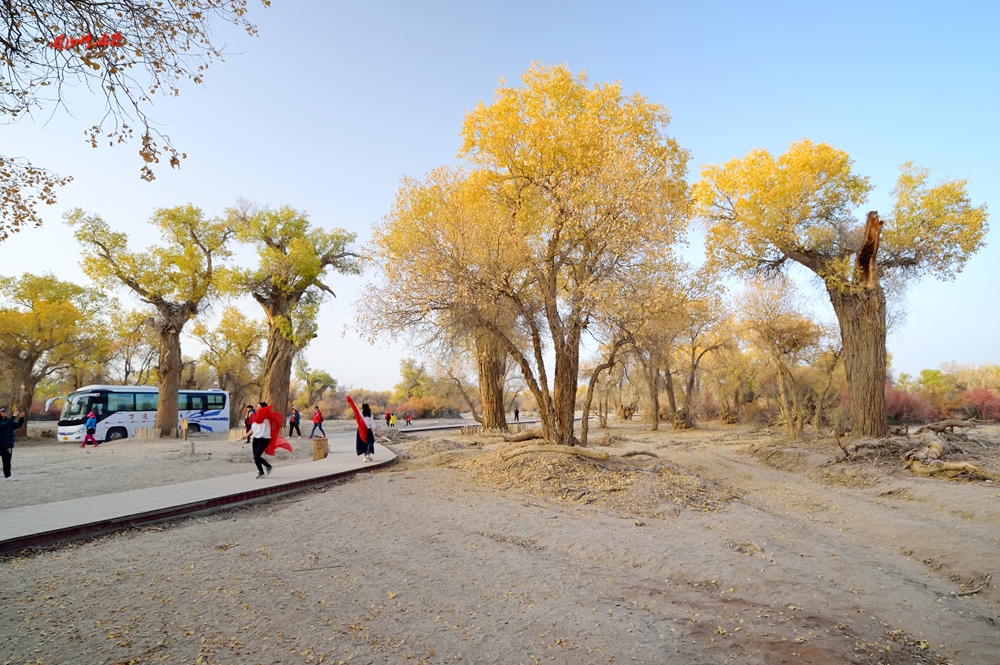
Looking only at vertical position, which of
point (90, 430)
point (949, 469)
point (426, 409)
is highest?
point (90, 430)

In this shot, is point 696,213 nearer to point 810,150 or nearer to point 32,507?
point 810,150

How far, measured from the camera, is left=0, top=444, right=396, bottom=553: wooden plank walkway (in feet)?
19.7

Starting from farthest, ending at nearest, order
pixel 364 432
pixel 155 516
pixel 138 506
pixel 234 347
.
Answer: pixel 234 347, pixel 364 432, pixel 138 506, pixel 155 516

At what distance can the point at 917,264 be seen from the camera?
50.1 feet

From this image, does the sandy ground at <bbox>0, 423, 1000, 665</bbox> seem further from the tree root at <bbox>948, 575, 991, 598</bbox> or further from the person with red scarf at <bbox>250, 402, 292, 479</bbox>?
the person with red scarf at <bbox>250, 402, 292, 479</bbox>

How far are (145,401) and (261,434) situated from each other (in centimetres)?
2139

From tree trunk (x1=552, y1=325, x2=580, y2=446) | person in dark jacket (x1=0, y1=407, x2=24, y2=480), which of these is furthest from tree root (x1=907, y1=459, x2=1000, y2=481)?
person in dark jacket (x1=0, y1=407, x2=24, y2=480)

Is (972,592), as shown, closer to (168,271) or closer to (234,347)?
(168,271)

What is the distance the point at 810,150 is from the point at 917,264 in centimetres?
466

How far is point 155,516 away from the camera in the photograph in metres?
7.12

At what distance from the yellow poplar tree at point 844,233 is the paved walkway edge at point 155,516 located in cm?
1473

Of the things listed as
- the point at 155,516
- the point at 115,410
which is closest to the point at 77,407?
the point at 115,410

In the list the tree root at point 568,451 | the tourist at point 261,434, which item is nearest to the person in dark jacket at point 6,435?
the tourist at point 261,434

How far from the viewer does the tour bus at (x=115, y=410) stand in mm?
24312
